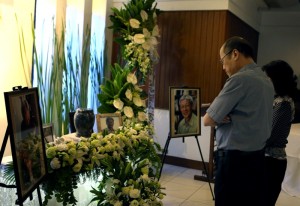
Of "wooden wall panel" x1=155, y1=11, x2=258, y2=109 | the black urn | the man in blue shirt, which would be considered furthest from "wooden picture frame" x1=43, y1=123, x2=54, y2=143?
"wooden wall panel" x1=155, y1=11, x2=258, y2=109

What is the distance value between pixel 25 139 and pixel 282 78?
180 cm

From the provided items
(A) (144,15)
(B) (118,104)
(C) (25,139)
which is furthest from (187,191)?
(C) (25,139)

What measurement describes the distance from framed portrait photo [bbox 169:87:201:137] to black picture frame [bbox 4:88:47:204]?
189 cm

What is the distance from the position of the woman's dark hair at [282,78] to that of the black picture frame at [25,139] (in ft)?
5.46

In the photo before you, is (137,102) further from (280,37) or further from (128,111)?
(280,37)

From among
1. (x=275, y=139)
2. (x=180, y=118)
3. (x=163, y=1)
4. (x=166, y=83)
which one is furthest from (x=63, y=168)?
(x=163, y=1)

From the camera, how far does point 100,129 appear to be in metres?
2.50

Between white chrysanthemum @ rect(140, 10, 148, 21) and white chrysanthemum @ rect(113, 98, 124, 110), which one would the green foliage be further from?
white chrysanthemum @ rect(140, 10, 148, 21)

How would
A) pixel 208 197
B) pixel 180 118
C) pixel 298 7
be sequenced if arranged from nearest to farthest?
pixel 180 118
pixel 208 197
pixel 298 7

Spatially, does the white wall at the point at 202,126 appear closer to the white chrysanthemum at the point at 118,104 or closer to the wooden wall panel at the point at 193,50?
the wooden wall panel at the point at 193,50

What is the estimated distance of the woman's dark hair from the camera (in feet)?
7.64

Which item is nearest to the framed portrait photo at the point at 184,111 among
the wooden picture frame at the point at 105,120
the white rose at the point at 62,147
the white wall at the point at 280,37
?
the wooden picture frame at the point at 105,120

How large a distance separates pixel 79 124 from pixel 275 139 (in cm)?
143

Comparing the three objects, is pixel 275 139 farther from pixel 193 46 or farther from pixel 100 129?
pixel 193 46
